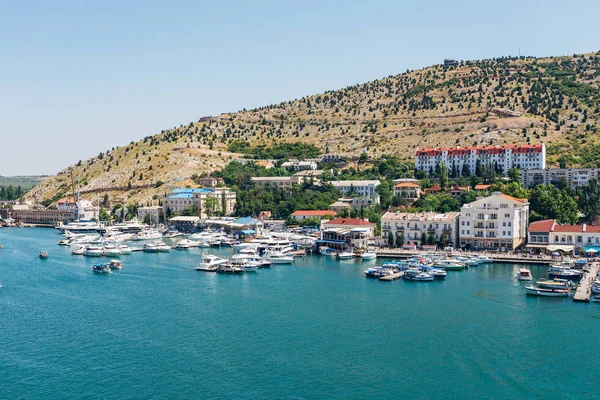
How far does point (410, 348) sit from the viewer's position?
102ft

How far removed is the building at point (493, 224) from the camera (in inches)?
2399

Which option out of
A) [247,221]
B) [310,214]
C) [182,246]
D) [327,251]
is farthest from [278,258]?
[310,214]

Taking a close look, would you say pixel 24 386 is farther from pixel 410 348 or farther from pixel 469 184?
pixel 469 184

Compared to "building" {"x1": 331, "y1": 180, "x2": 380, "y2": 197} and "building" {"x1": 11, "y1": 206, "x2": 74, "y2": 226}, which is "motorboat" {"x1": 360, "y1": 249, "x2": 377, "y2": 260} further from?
"building" {"x1": 11, "y1": 206, "x2": 74, "y2": 226}

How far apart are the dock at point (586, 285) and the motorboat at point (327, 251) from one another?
24.2 m

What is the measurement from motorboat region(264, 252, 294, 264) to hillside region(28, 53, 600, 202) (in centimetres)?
5667

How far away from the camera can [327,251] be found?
64.9 m

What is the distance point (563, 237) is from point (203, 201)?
5653 cm

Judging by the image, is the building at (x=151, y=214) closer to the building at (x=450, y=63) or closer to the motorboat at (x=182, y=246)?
the motorboat at (x=182, y=246)

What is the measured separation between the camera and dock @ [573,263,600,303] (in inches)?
1586

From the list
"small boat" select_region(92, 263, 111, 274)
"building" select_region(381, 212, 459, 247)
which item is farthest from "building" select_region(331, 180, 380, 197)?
"small boat" select_region(92, 263, 111, 274)

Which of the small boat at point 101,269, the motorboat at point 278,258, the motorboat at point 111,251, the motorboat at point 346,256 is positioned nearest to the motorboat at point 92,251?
the motorboat at point 111,251

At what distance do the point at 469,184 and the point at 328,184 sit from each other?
21.2 m

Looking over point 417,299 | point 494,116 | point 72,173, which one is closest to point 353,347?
point 417,299
